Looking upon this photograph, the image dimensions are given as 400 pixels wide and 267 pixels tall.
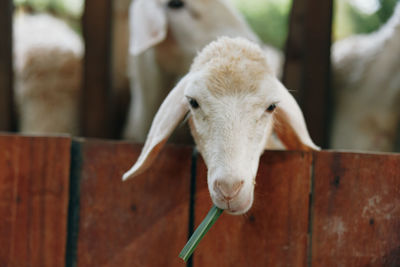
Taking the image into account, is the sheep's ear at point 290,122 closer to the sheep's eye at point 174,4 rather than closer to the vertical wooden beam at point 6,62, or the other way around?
the sheep's eye at point 174,4

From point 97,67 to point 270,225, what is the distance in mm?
1445

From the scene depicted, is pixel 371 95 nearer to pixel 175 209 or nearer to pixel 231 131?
pixel 175 209

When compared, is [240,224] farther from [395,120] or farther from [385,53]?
Result: [385,53]

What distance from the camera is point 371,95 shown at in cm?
307

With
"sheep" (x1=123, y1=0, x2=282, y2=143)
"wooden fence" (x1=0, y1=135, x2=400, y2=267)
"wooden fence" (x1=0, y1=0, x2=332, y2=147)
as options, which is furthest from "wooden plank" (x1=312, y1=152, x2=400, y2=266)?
"sheep" (x1=123, y1=0, x2=282, y2=143)

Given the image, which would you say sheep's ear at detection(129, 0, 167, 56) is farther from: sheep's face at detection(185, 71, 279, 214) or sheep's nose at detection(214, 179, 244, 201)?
sheep's nose at detection(214, 179, 244, 201)

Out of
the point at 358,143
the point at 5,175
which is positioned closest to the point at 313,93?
the point at 358,143

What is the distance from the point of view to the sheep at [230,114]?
1327mm

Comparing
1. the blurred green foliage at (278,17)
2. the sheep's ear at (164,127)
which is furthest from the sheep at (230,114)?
the blurred green foliage at (278,17)

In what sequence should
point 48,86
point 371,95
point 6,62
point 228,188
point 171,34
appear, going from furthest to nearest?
point 48,86, point 371,95, point 171,34, point 6,62, point 228,188

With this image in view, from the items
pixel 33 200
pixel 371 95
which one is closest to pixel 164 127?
pixel 33 200

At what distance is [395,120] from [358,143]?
262 millimetres

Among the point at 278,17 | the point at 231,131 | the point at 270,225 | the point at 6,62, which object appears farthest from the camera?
the point at 278,17

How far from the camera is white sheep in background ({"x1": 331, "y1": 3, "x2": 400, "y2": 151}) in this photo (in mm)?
2996
